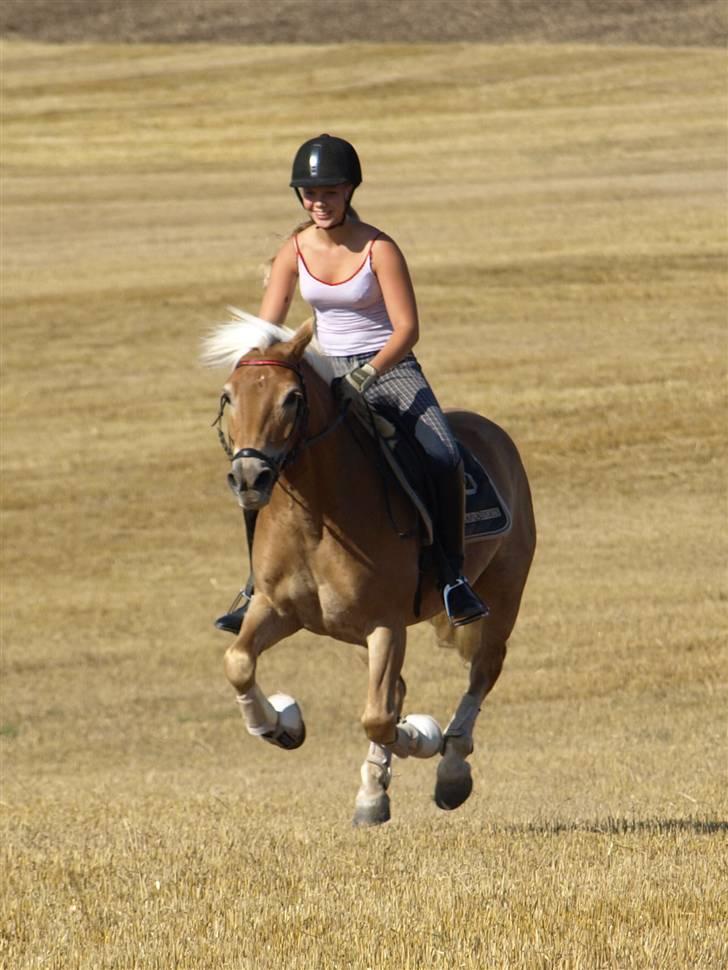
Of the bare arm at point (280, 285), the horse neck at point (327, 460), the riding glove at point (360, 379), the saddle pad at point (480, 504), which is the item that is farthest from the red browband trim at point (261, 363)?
the saddle pad at point (480, 504)

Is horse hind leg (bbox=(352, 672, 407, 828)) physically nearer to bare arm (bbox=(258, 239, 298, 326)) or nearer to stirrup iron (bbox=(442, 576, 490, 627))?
stirrup iron (bbox=(442, 576, 490, 627))

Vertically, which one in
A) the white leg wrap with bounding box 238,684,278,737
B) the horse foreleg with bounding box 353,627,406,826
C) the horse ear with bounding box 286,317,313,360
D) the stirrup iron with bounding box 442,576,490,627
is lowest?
the white leg wrap with bounding box 238,684,278,737

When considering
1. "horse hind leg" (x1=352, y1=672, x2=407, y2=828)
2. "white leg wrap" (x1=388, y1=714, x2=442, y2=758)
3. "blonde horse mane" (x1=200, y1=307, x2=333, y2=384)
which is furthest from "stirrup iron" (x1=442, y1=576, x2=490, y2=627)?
"blonde horse mane" (x1=200, y1=307, x2=333, y2=384)

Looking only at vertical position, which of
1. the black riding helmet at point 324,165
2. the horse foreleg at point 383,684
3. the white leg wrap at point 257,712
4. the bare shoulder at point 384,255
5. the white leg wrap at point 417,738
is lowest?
the white leg wrap at point 417,738

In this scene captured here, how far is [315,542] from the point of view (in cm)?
865

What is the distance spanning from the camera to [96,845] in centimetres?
907

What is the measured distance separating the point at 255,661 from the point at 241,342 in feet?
5.28

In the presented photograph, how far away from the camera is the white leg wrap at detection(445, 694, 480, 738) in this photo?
10047 millimetres

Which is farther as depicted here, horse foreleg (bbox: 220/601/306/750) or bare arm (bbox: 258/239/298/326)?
bare arm (bbox: 258/239/298/326)

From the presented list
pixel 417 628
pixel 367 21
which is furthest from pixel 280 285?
pixel 367 21

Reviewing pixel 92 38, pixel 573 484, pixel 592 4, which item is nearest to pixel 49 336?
pixel 573 484

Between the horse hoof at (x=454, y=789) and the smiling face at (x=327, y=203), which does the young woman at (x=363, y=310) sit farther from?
the horse hoof at (x=454, y=789)

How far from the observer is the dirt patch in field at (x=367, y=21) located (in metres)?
58.8

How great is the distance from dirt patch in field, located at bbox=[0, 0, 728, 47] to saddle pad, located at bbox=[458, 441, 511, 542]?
163 ft
